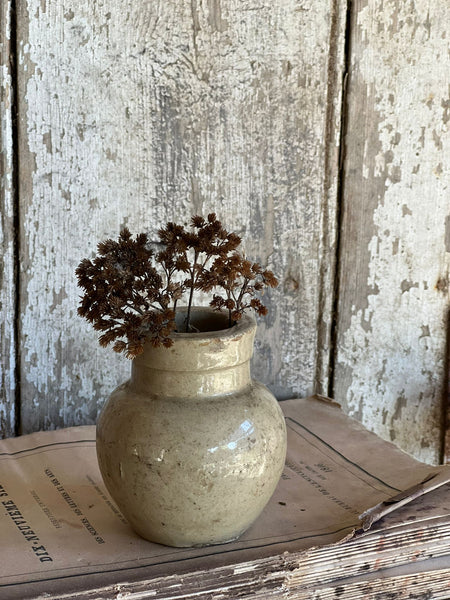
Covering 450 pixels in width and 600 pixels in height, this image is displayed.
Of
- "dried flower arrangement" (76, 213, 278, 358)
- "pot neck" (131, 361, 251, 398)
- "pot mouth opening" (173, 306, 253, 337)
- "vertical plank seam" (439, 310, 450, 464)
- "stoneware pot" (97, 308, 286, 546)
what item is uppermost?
"dried flower arrangement" (76, 213, 278, 358)

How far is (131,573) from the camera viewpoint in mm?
699

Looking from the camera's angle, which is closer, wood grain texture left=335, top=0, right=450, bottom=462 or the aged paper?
the aged paper

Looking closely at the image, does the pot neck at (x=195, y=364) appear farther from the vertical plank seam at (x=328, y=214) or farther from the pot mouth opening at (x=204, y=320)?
the vertical plank seam at (x=328, y=214)

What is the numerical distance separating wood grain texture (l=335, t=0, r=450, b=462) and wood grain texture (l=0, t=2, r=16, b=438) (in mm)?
486

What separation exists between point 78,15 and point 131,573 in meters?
0.70

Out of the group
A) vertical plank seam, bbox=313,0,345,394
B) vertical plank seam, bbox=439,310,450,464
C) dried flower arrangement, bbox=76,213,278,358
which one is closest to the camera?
dried flower arrangement, bbox=76,213,278,358

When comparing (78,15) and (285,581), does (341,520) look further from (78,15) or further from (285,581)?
(78,15)

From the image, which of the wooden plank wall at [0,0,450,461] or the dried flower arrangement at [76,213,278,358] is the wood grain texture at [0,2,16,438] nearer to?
the wooden plank wall at [0,0,450,461]

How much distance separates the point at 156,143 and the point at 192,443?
50 cm

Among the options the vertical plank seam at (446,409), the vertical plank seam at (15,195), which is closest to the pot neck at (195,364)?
the vertical plank seam at (15,195)

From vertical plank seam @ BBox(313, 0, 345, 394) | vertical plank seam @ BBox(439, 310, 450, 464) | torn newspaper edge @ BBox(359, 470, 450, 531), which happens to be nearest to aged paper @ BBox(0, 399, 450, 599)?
torn newspaper edge @ BBox(359, 470, 450, 531)

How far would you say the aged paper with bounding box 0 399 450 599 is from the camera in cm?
71

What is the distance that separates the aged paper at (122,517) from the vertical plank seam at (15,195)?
8 centimetres

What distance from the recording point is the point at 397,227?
3.87 feet
